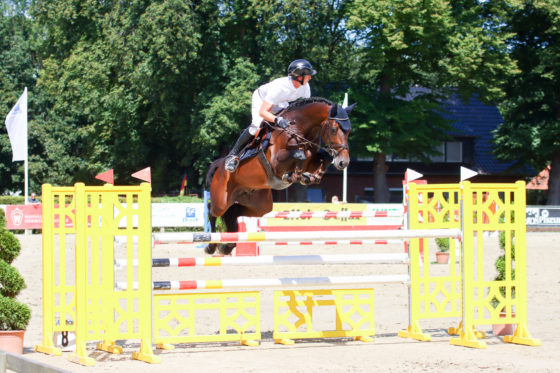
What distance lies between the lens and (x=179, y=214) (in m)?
21.8

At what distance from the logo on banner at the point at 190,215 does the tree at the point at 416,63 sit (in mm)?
10406

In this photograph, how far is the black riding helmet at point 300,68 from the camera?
6.30 metres

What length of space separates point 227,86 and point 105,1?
799 cm

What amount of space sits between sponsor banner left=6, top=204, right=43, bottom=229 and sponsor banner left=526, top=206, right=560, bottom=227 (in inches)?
642

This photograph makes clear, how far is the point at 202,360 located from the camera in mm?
5797

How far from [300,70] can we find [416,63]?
25183mm

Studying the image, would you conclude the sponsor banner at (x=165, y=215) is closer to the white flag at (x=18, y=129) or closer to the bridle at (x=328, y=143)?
the white flag at (x=18, y=129)

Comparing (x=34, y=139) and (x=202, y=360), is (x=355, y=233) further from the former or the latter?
(x=34, y=139)

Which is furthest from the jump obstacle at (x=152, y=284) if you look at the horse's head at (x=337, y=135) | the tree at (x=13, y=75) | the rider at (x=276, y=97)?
the tree at (x=13, y=75)

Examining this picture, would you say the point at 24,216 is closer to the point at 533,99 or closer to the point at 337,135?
the point at 337,135

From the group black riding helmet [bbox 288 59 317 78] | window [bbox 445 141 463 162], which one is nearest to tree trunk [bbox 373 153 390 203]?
window [bbox 445 141 463 162]

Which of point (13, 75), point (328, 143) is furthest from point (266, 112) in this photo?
point (13, 75)

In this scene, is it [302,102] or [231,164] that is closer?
[302,102]

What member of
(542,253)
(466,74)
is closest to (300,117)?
(542,253)
